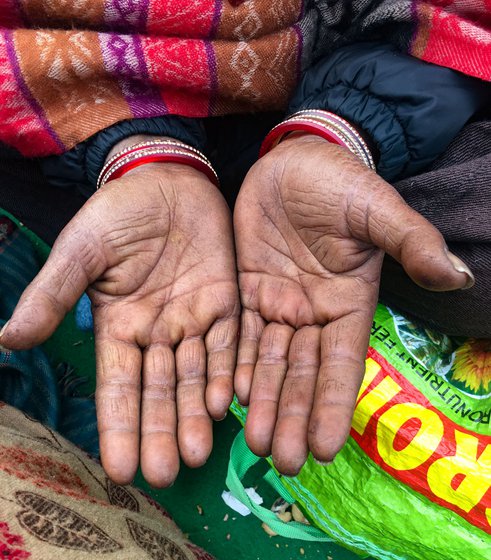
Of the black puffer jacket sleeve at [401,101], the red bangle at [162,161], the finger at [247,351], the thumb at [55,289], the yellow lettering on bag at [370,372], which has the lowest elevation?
the yellow lettering on bag at [370,372]

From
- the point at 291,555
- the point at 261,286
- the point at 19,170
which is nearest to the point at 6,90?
the point at 19,170

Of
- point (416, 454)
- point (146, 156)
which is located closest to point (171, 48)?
point (146, 156)

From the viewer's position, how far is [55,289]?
0.84 metres

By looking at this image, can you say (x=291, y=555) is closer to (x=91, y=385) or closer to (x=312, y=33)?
(x=91, y=385)

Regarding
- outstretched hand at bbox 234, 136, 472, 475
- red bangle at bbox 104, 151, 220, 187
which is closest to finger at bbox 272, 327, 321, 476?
outstretched hand at bbox 234, 136, 472, 475

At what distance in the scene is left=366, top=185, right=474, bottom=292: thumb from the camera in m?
0.73

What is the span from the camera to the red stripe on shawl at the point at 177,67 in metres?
1.01

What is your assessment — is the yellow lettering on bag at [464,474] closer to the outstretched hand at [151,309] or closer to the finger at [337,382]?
the finger at [337,382]

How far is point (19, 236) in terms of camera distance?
1.65 metres

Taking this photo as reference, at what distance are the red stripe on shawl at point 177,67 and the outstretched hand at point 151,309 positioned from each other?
15cm

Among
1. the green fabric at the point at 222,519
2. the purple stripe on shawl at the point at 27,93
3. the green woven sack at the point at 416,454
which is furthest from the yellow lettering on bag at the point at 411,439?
the purple stripe on shawl at the point at 27,93

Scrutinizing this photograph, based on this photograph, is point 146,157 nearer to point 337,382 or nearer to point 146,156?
point 146,156

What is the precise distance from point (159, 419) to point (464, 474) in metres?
0.60

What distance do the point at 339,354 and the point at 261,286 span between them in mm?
216
